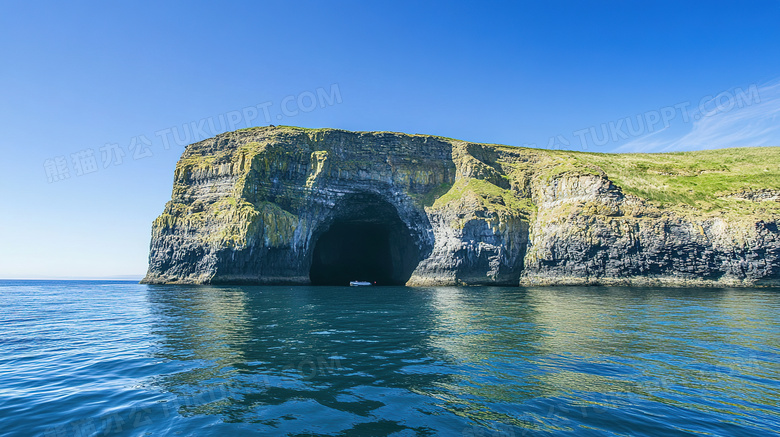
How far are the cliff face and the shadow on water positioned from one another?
4149 centimetres

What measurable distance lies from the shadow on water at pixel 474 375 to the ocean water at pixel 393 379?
0.05m

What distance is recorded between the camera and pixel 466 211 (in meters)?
64.6

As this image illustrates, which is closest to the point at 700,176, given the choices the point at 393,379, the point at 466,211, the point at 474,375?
the point at 466,211

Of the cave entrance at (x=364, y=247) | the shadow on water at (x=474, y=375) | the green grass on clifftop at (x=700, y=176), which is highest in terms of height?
the green grass on clifftop at (x=700, y=176)

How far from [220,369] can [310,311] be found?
14.5 meters

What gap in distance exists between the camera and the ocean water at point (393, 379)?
22.5 ft

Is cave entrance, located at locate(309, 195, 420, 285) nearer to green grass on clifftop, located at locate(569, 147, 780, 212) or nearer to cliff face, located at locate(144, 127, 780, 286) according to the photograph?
cliff face, located at locate(144, 127, 780, 286)

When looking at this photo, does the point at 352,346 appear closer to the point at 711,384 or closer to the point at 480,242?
the point at 711,384

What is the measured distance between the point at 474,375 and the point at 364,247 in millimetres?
76898

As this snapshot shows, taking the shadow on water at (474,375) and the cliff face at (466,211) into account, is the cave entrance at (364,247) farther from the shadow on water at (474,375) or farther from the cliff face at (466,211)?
the shadow on water at (474,375)

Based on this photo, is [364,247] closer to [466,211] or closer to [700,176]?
[466,211]

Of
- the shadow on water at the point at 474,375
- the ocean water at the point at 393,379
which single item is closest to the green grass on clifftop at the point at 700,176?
the shadow on water at the point at 474,375

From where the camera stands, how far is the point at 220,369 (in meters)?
10.5

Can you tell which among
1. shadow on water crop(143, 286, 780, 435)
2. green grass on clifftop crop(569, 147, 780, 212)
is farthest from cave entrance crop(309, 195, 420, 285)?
shadow on water crop(143, 286, 780, 435)
